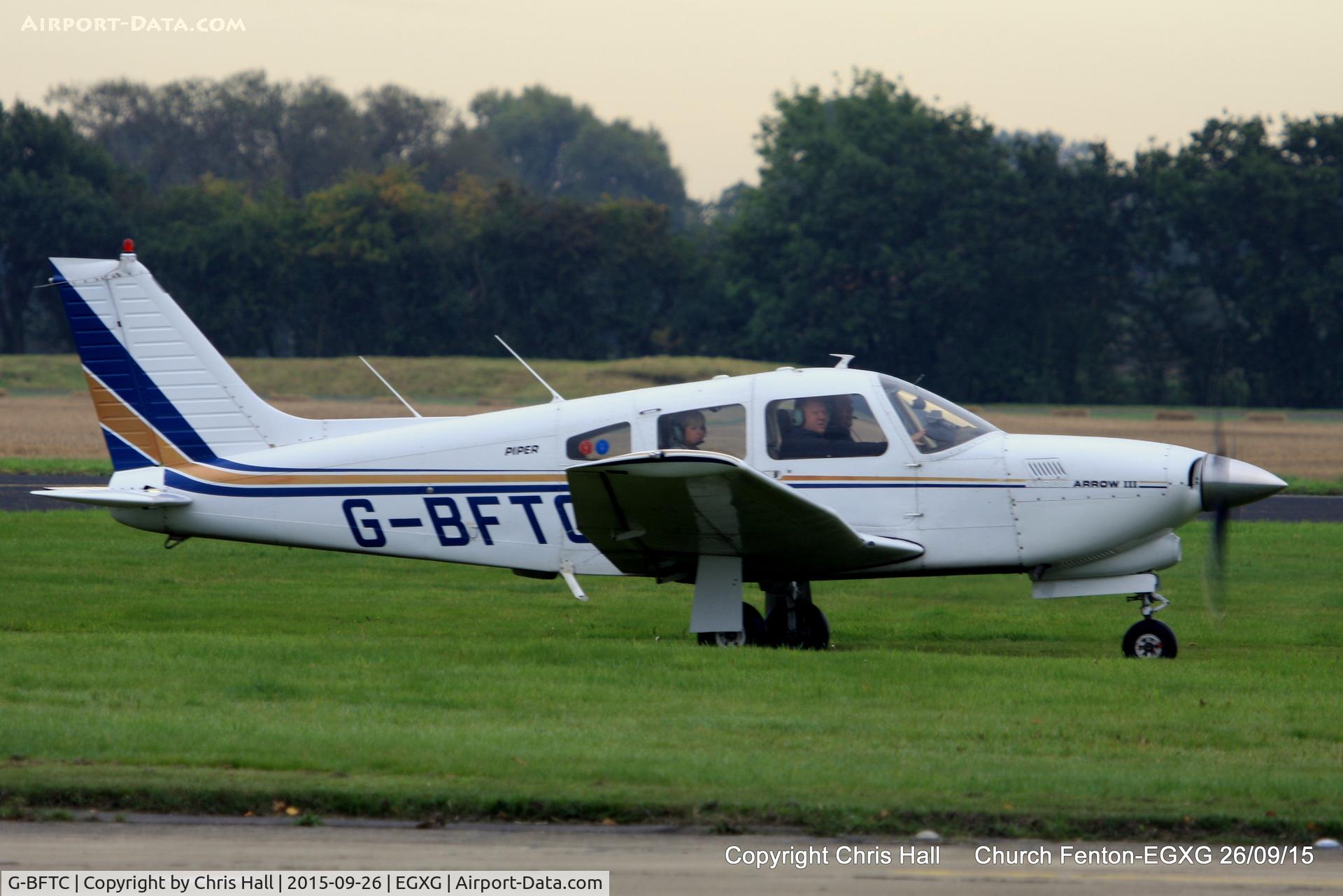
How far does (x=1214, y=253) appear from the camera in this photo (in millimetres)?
54250

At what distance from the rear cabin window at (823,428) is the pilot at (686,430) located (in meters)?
0.48

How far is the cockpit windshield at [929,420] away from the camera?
10.5 m

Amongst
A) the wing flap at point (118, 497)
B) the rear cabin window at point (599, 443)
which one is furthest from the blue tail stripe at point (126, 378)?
the rear cabin window at point (599, 443)

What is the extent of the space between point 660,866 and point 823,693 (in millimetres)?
3263

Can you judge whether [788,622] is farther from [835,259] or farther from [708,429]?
[835,259]

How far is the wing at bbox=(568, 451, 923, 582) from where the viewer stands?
31.0 feet

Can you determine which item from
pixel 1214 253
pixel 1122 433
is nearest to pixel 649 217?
pixel 1214 253

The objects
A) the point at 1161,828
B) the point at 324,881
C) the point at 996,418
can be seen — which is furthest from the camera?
the point at 996,418

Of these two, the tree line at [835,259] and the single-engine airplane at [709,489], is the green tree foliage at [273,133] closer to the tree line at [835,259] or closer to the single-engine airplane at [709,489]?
the tree line at [835,259]

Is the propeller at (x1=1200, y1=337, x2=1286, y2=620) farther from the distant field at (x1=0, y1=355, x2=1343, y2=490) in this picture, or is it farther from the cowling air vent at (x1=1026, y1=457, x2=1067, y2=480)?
the distant field at (x1=0, y1=355, x2=1343, y2=490)

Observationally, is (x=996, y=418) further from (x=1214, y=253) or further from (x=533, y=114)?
(x=533, y=114)

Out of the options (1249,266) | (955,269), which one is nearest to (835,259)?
(955,269)

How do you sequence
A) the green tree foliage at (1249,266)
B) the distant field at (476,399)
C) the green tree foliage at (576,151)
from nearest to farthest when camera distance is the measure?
the distant field at (476,399), the green tree foliage at (1249,266), the green tree foliage at (576,151)

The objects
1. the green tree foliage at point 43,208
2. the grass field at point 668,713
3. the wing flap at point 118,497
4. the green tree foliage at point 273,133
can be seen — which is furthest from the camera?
the green tree foliage at point 273,133
